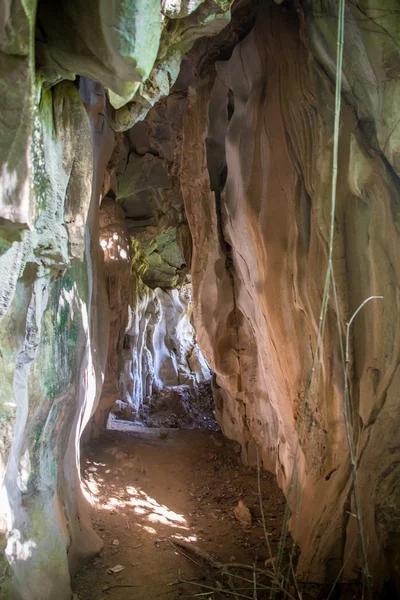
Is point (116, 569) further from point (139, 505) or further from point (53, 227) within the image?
point (53, 227)

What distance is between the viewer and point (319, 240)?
394 cm

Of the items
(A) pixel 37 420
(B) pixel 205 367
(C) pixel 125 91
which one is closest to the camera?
(C) pixel 125 91

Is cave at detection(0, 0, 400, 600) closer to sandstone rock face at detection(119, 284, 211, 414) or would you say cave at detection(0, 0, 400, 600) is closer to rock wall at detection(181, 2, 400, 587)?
rock wall at detection(181, 2, 400, 587)

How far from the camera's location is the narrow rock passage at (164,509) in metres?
4.41

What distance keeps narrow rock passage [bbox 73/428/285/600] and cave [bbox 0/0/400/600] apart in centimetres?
3

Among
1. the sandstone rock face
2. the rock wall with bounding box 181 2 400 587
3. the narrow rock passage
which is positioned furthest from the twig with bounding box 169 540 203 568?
the sandstone rock face

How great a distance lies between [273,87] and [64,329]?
297cm

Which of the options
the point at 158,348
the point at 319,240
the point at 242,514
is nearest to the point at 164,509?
the point at 242,514

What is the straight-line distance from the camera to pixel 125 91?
2494mm

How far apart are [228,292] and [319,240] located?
119 inches

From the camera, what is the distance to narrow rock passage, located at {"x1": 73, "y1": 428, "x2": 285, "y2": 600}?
441cm

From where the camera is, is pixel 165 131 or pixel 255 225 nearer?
pixel 255 225

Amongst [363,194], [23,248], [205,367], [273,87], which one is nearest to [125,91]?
[23,248]

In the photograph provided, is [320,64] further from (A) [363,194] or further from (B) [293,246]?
(B) [293,246]
